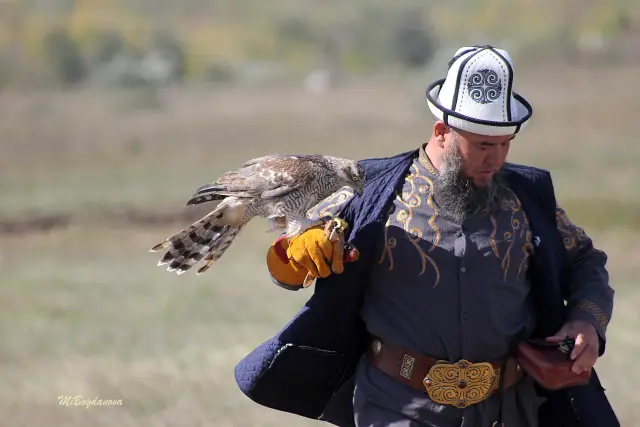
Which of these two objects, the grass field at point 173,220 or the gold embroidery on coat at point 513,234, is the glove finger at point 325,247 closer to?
the gold embroidery on coat at point 513,234

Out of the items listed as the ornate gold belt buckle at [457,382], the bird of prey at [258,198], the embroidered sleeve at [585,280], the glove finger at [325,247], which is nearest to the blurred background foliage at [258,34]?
the embroidered sleeve at [585,280]

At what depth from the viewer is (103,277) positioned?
1186 cm

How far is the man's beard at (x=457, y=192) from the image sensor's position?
12.7 feet

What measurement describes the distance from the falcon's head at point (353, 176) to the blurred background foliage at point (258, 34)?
25365 mm

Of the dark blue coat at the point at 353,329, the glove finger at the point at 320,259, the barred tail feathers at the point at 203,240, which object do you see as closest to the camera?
the glove finger at the point at 320,259

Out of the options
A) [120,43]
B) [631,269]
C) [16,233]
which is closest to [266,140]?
[16,233]

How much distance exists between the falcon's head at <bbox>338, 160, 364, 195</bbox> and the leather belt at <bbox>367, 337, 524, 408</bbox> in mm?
588

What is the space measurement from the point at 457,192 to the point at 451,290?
35cm

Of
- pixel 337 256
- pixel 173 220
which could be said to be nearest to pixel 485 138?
pixel 337 256

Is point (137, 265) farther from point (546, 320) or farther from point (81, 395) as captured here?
point (546, 320)

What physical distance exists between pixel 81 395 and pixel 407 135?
1517 cm

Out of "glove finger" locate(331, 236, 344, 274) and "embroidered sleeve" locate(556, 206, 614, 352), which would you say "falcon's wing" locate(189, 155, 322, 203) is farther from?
"embroidered sleeve" locate(556, 206, 614, 352)

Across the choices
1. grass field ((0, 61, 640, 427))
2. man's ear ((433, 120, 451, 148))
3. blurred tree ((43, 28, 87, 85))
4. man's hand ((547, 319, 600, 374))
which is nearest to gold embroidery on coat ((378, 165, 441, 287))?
man's ear ((433, 120, 451, 148))

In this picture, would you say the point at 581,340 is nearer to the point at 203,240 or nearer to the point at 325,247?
the point at 325,247
